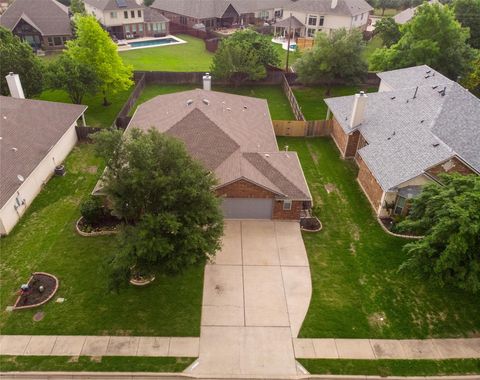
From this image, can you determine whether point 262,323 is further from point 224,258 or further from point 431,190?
point 431,190

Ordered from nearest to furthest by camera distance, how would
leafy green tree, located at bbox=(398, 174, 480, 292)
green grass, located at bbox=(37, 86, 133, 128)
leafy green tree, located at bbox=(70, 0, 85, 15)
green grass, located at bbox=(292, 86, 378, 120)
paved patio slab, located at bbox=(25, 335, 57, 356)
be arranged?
leafy green tree, located at bbox=(398, 174, 480, 292), paved patio slab, located at bbox=(25, 335, 57, 356), green grass, located at bbox=(37, 86, 133, 128), green grass, located at bbox=(292, 86, 378, 120), leafy green tree, located at bbox=(70, 0, 85, 15)

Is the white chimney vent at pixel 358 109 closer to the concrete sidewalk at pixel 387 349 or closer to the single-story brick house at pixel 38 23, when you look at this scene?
the concrete sidewalk at pixel 387 349

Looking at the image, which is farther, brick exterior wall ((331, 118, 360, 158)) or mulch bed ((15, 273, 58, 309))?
brick exterior wall ((331, 118, 360, 158))

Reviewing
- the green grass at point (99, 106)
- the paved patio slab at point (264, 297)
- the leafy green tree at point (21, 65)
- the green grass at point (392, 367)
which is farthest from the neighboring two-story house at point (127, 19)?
the green grass at point (392, 367)

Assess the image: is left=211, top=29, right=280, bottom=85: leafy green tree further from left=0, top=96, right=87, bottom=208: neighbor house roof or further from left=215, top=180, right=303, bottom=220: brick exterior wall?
left=215, top=180, right=303, bottom=220: brick exterior wall

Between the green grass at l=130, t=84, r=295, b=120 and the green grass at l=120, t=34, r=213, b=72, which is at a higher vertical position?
the green grass at l=120, t=34, r=213, b=72

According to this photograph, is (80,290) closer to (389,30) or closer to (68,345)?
(68,345)

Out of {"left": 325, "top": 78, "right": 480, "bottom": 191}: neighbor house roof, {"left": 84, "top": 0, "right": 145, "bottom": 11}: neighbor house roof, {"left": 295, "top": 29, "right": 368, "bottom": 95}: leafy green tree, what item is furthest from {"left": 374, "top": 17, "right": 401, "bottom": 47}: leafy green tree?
{"left": 84, "top": 0, "right": 145, "bottom": 11}: neighbor house roof

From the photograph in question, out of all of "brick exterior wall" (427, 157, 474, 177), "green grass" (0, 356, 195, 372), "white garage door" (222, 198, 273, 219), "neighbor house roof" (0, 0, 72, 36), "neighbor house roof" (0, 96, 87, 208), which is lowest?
"green grass" (0, 356, 195, 372)
